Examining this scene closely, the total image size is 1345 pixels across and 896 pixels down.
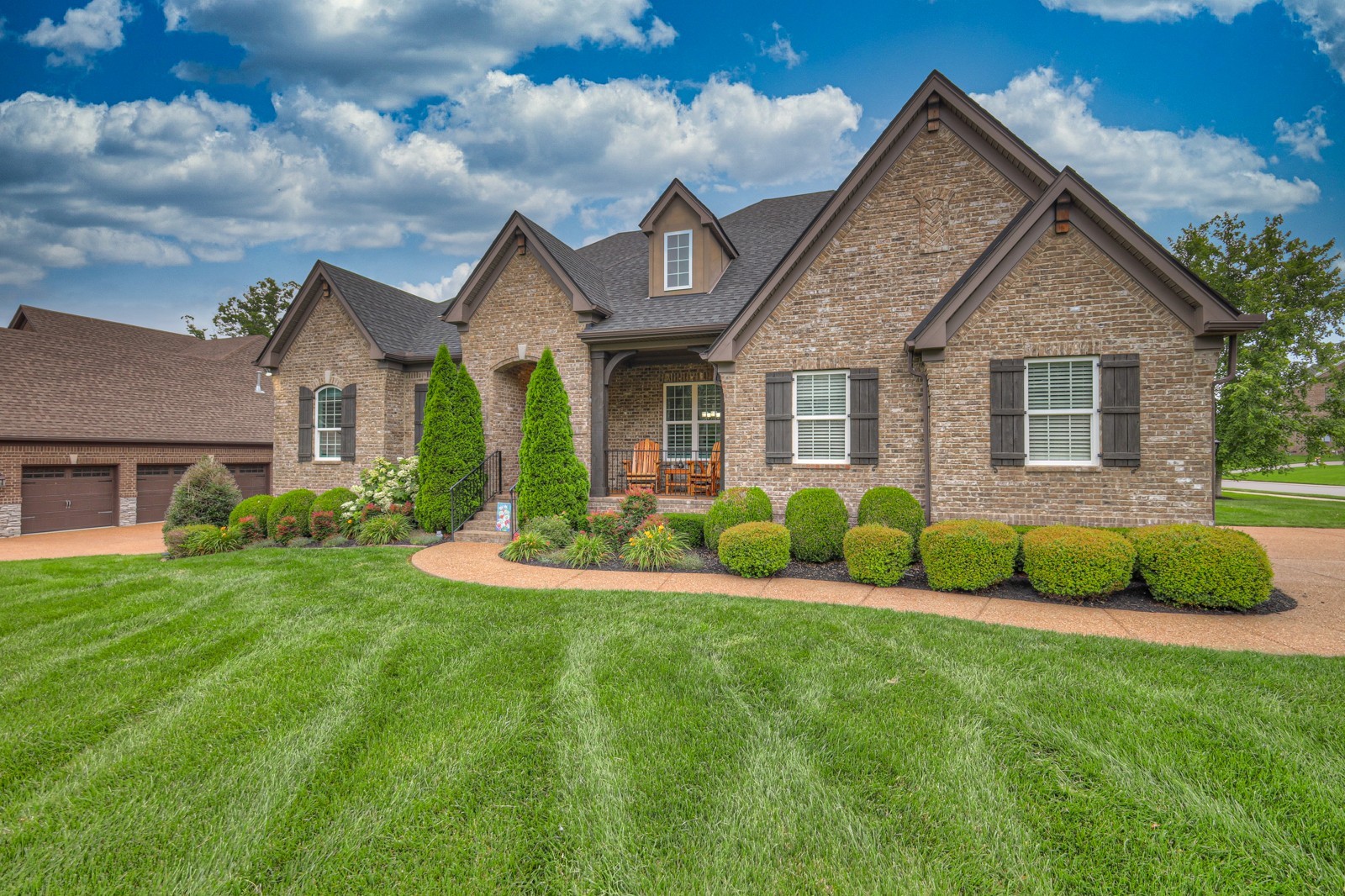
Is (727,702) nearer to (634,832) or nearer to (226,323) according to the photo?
(634,832)

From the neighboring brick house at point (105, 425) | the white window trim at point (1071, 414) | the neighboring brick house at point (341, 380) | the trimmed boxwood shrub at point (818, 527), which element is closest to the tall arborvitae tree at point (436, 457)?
the neighboring brick house at point (341, 380)

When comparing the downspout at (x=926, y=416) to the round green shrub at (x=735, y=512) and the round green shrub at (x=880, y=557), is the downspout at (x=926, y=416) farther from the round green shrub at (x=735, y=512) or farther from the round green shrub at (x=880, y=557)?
the round green shrub at (x=735, y=512)

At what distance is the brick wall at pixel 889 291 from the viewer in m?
9.43

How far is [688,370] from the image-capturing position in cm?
1424

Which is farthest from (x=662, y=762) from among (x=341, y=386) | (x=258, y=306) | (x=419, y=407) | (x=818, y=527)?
A: (x=258, y=306)

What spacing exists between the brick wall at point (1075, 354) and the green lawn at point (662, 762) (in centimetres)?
384

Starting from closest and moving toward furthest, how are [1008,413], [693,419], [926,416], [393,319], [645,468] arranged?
[1008,413], [926,416], [645,468], [693,419], [393,319]

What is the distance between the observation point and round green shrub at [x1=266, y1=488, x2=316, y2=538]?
12578mm

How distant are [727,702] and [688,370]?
11126 mm

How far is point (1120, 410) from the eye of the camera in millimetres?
7969

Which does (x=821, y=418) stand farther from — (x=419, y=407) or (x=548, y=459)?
(x=419, y=407)

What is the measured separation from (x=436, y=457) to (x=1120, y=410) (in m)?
12.3

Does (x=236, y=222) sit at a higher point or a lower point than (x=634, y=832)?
higher

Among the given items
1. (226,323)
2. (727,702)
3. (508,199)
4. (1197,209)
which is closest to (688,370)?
(727,702)
